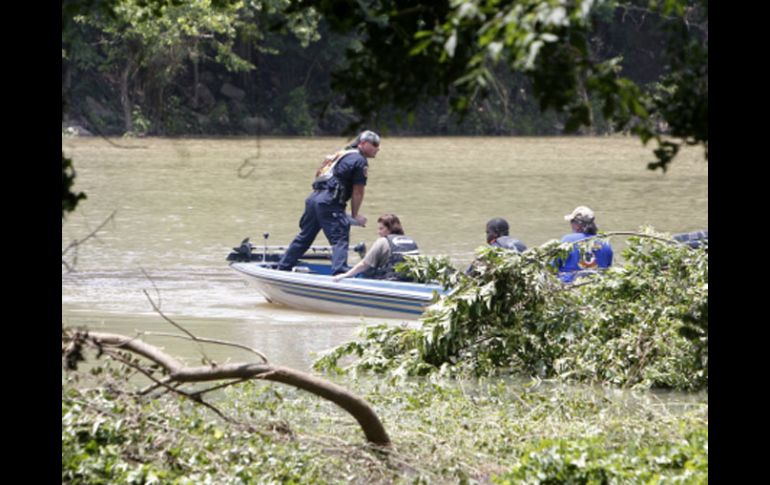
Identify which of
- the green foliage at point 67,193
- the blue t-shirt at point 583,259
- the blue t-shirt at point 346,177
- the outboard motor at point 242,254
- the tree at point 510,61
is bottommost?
the outboard motor at point 242,254

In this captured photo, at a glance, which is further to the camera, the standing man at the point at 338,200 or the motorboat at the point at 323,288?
the standing man at the point at 338,200

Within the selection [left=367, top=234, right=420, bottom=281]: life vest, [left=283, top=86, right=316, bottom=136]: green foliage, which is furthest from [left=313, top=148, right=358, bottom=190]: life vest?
[left=283, top=86, right=316, bottom=136]: green foliage

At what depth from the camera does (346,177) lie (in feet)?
49.4

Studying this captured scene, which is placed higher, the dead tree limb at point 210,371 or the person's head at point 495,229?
the person's head at point 495,229

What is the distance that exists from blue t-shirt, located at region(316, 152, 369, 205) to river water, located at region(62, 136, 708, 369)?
99cm

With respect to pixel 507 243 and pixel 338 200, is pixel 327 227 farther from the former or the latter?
pixel 507 243

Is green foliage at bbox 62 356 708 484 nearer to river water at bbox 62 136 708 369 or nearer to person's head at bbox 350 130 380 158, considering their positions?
river water at bbox 62 136 708 369

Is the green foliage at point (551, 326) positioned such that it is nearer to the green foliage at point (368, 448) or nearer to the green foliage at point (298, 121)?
the green foliage at point (368, 448)

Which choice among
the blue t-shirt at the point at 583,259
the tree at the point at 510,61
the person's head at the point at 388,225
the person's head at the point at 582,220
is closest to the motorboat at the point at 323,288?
the person's head at the point at 388,225

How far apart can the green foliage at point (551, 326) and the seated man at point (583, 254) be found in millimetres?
834

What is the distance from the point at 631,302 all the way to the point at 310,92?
52277 mm

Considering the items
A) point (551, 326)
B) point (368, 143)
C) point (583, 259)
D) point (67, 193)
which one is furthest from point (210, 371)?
point (368, 143)

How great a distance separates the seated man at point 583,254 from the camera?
1183 centimetres
